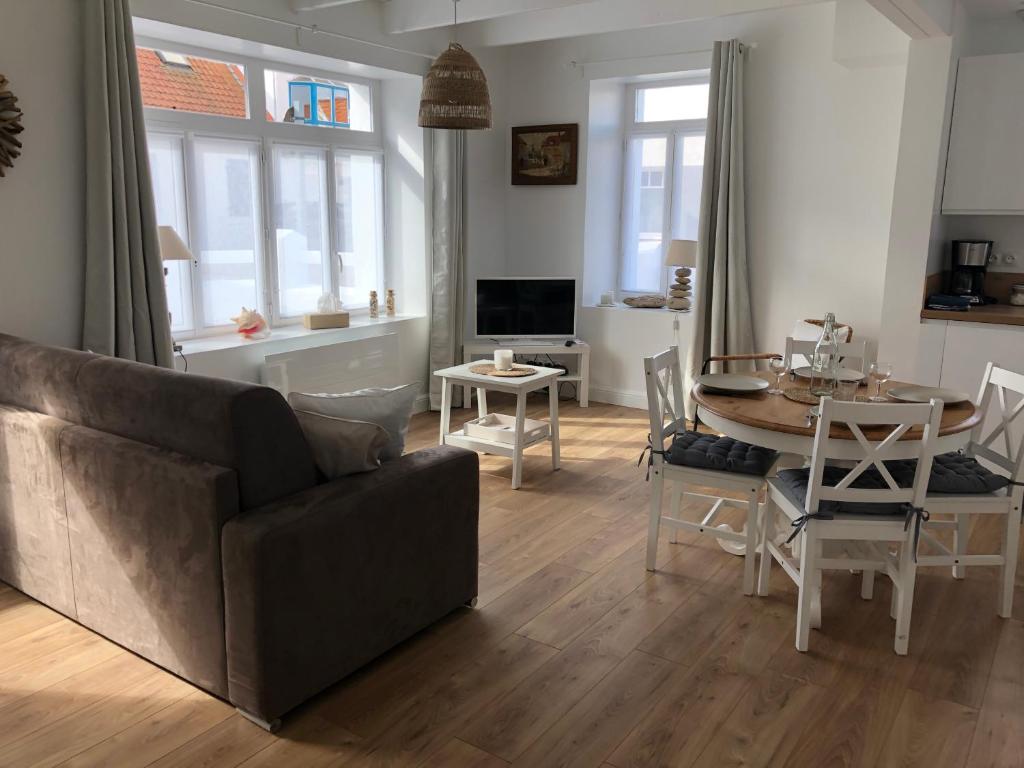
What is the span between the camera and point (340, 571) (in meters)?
2.45

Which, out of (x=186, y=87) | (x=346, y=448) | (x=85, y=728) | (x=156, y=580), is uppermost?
(x=186, y=87)

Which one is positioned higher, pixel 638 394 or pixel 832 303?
pixel 832 303

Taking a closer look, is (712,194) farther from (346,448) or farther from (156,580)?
(156,580)

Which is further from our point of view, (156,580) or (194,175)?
(194,175)

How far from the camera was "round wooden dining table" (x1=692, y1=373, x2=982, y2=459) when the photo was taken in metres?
2.78

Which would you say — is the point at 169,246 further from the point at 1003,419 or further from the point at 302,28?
the point at 1003,419

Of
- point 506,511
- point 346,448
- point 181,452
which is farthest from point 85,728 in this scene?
point 506,511

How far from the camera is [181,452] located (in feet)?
7.97

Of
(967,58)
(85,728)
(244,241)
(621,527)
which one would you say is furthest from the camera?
(244,241)

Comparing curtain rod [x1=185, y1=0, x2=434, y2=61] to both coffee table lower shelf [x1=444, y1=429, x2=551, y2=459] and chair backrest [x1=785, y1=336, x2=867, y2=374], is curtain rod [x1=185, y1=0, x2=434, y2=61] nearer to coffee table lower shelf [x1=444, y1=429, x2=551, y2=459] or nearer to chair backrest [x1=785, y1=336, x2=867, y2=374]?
coffee table lower shelf [x1=444, y1=429, x2=551, y2=459]

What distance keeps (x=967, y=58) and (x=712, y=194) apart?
1.62 metres

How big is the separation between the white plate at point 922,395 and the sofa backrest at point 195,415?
2174 mm

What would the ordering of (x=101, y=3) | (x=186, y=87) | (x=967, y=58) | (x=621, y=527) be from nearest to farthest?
(x=101, y=3) < (x=621, y=527) < (x=967, y=58) < (x=186, y=87)

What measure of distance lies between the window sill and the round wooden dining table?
9.16 feet
